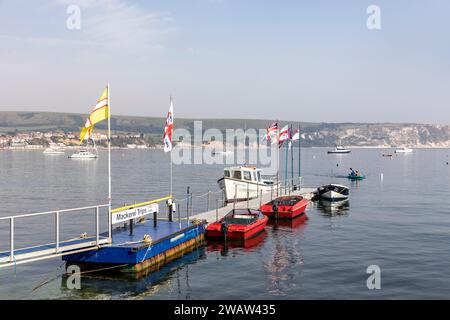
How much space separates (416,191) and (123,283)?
67986 millimetres

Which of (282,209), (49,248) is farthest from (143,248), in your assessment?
(282,209)

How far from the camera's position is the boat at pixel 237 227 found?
35.2m

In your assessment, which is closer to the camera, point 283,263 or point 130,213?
point 130,213

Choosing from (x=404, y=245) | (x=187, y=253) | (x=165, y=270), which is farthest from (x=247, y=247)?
(x=404, y=245)

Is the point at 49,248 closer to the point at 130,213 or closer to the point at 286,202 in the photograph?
the point at 130,213

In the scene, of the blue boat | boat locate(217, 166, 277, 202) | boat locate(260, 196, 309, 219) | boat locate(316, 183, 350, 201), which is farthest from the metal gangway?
boat locate(316, 183, 350, 201)

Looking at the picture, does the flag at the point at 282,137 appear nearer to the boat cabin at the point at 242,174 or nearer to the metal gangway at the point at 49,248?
the boat cabin at the point at 242,174

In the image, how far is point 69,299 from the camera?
2241 centimetres

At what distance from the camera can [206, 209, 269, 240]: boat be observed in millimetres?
35250

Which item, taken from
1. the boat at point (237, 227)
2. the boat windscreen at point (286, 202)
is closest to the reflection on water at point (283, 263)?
the boat at point (237, 227)

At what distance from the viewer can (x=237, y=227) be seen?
3556 centimetres

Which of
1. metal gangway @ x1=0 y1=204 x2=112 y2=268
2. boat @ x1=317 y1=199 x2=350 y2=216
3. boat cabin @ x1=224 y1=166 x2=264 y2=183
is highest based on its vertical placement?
boat cabin @ x1=224 y1=166 x2=264 y2=183

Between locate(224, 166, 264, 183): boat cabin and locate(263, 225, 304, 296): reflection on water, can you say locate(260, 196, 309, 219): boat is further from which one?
locate(224, 166, 264, 183): boat cabin

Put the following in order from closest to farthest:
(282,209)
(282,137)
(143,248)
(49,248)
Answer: (49,248), (143,248), (282,209), (282,137)
